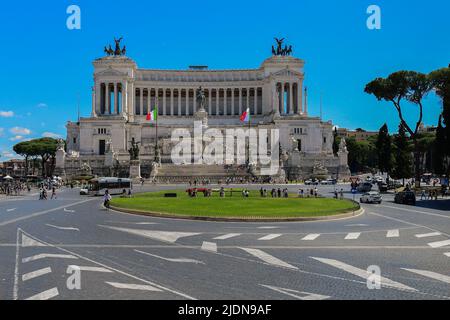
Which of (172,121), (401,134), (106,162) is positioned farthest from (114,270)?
(172,121)

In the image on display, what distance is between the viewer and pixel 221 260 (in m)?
17.0

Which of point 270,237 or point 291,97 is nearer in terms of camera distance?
point 270,237

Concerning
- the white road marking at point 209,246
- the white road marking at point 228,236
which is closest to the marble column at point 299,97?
the white road marking at point 228,236

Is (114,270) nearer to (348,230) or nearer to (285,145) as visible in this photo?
(348,230)

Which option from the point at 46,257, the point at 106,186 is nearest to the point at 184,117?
the point at 106,186

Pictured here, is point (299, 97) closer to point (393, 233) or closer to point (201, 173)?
point (201, 173)

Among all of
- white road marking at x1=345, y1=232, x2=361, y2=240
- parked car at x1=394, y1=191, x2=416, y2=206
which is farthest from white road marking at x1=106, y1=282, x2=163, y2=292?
parked car at x1=394, y1=191, x2=416, y2=206

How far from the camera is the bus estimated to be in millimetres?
61188

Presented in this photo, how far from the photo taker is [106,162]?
330ft

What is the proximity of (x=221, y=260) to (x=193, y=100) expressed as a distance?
12714 centimetres

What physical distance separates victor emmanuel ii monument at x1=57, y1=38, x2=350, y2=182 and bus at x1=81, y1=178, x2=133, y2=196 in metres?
25.9

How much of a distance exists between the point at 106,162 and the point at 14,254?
84603mm

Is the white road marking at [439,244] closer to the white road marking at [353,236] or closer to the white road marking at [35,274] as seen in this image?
the white road marking at [353,236]
